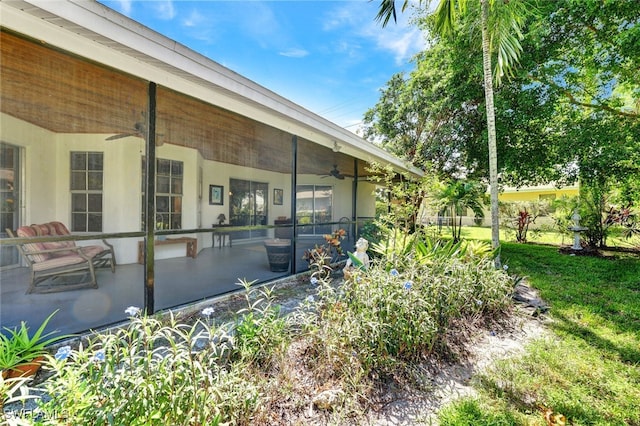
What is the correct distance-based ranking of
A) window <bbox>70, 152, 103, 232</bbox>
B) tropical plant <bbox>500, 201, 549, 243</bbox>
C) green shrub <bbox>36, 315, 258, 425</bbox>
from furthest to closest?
tropical plant <bbox>500, 201, 549, 243</bbox>
window <bbox>70, 152, 103, 232</bbox>
green shrub <bbox>36, 315, 258, 425</bbox>

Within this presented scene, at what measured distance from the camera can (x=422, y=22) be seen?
1078cm

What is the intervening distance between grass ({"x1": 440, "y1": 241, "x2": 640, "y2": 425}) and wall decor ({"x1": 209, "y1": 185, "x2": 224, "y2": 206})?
7.14 metres

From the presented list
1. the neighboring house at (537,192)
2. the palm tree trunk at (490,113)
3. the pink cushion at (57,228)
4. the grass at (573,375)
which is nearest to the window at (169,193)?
the pink cushion at (57,228)

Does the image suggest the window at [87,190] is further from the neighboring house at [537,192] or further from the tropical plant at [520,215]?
the neighboring house at [537,192]

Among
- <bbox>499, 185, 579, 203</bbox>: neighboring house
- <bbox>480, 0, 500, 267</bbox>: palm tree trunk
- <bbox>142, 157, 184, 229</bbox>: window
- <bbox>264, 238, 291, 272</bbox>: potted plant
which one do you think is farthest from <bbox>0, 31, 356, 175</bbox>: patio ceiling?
<bbox>499, 185, 579, 203</bbox>: neighboring house

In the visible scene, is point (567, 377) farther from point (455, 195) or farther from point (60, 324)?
point (455, 195)

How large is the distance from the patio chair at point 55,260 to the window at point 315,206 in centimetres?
406

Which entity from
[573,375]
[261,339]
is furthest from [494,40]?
[261,339]

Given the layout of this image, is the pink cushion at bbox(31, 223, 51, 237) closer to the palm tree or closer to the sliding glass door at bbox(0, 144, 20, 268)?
the sliding glass door at bbox(0, 144, 20, 268)

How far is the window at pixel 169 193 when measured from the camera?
5.91 meters

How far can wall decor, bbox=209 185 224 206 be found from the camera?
780 centimetres

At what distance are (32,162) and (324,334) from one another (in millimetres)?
5615

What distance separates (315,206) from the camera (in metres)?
9.12

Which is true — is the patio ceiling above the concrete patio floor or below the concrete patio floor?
above
